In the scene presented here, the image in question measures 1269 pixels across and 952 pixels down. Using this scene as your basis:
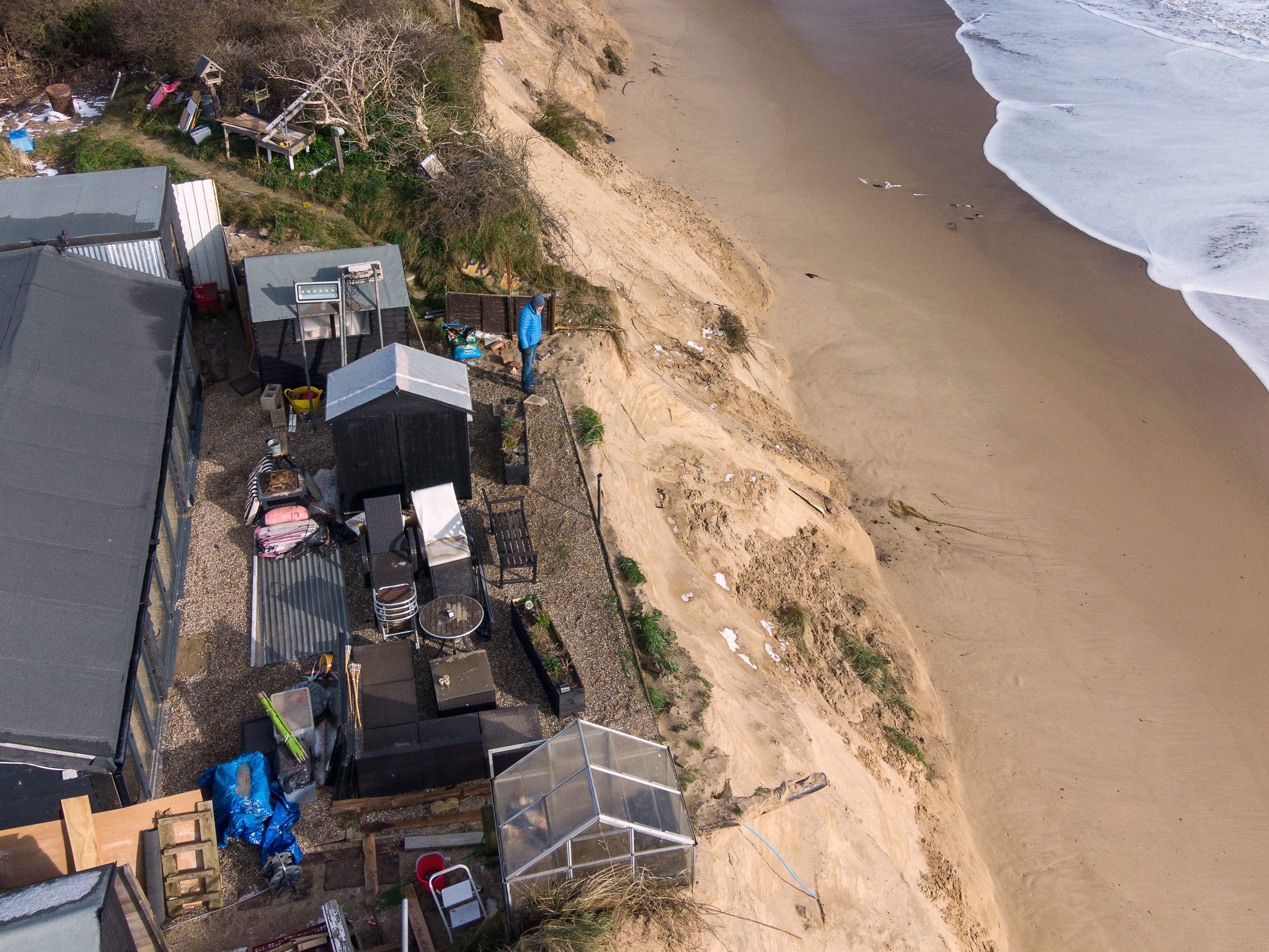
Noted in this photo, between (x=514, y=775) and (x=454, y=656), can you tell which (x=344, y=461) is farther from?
(x=514, y=775)

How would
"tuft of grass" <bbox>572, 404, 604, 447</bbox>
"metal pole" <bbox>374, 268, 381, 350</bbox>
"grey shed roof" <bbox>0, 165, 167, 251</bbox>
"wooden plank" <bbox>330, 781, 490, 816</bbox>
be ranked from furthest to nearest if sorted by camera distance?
→ "tuft of grass" <bbox>572, 404, 604, 447</bbox> → "metal pole" <bbox>374, 268, 381, 350</bbox> → "grey shed roof" <bbox>0, 165, 167, 251</bbox> → "wooden plank" <bbox>330, 781, 490, 816</bbox>

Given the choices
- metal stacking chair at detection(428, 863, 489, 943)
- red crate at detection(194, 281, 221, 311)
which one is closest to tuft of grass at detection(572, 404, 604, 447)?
metal stacking chair at detection(428, 863, 489, 943)

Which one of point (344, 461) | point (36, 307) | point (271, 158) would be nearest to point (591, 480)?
point (344, 461)

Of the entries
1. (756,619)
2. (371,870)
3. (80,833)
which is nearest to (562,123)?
(756,619)

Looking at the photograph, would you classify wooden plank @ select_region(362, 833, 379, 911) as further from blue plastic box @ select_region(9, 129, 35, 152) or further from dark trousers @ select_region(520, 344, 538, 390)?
blue plastic box @ select_region(9, 129, 35, 152)

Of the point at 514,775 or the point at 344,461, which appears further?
the point at 344,461

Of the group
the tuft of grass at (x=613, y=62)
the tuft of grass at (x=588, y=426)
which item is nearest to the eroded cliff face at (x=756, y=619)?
the tuft of grass at (x=588, y=426)
